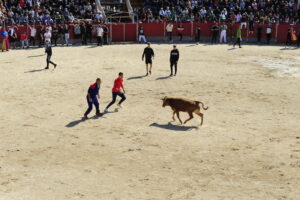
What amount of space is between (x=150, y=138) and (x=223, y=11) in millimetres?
25224

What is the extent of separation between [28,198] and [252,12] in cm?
Answer: 3049

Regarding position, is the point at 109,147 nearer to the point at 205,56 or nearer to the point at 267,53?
the point at 205,56

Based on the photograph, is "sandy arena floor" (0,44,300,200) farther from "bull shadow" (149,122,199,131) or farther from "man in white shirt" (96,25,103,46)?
"man in white shirt" (96,25,103,46)

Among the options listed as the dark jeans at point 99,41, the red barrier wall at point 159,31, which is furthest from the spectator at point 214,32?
the dark jeans at point 99,41

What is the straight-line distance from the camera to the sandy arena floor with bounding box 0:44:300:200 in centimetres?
1055

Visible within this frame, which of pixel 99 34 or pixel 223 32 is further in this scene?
pixel 223 32

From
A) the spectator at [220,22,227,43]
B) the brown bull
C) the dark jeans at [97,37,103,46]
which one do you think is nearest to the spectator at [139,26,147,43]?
the dark jeans at [97,37,103,46]

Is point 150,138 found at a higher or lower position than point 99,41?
lower

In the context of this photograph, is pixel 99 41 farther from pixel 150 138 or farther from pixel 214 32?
pixel 150 138

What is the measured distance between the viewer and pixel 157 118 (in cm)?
1573

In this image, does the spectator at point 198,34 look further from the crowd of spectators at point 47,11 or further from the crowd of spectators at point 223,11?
the crowd of spectators at point 47,11

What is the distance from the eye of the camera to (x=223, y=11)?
122 feet

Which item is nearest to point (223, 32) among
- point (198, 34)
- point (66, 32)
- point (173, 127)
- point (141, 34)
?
point (198, 34)

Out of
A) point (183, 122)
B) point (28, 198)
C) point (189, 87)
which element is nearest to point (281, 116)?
point (183, 122)
